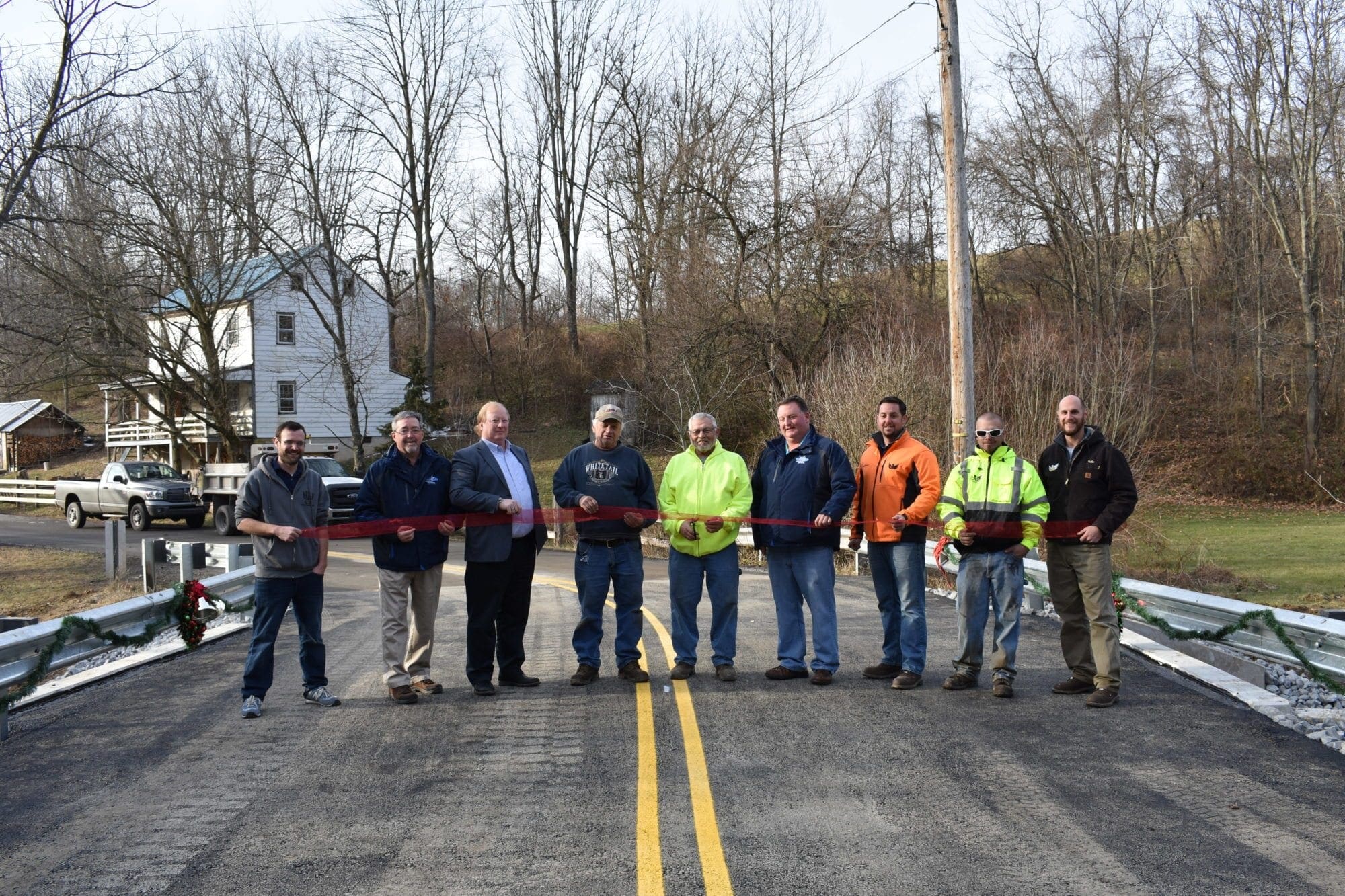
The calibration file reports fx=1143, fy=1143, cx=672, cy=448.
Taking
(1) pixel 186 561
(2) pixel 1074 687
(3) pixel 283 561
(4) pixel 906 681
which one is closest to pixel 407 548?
(3) pixel 283 561

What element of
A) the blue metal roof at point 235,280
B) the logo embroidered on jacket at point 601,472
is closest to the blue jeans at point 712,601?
the logo embroidered on jacket at point 601,472

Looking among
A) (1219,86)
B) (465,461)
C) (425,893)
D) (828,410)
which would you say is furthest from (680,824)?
(1219,86)

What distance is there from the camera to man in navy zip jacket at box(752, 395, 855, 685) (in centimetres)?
858

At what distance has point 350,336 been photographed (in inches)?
1900

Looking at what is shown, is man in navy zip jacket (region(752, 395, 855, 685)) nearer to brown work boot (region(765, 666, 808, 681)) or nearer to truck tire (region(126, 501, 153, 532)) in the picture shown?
brown work boot (region(765, 666, 808, 681))

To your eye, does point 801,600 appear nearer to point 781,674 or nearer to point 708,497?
point 781,674

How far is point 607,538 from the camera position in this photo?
8688 mm

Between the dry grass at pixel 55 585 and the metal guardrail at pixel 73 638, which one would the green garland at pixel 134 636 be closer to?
the metal guardrail at pixel 73 638

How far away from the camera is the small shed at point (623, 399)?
3734cm

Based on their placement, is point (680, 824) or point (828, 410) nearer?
point (680, 824)

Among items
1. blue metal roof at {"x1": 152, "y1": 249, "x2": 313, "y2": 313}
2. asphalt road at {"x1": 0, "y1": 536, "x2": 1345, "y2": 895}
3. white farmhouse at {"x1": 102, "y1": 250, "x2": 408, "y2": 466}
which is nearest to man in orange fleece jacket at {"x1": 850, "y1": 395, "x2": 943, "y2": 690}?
asphalt road at {"x1": 0, "y1": 536, "x2": 1345, "y2": 895}

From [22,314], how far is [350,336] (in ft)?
75.5

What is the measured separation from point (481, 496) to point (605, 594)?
4.09 feet

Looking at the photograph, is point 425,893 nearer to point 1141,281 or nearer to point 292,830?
point 292,830
